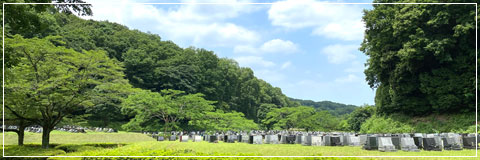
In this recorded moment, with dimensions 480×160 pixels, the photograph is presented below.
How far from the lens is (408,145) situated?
36.0 feet

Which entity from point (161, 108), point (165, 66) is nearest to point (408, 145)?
point (161, 108)

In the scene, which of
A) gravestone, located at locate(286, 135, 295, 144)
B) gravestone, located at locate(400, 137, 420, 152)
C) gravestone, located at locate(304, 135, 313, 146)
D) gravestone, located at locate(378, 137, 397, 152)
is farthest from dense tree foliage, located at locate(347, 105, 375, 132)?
gravestone, located at locate(378, 137, 397, 152)

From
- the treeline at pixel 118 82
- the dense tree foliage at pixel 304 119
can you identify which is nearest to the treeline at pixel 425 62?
the dense tree foliage at pixel 304 119

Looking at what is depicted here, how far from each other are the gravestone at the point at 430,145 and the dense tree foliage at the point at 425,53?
14.6m

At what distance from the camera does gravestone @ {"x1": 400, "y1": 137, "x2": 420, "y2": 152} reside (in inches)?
428

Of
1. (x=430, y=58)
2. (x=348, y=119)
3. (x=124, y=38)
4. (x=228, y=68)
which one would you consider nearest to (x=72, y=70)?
(x=124, y=38)

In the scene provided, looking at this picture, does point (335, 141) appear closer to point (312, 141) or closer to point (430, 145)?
point (312, 141)

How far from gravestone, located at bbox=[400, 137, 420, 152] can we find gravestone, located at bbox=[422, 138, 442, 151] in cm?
45

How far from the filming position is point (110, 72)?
18.8 m

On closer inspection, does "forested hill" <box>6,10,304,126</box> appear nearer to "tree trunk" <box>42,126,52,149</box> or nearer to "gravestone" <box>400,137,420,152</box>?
"tree trunk" <box>42,126,52,149</box>

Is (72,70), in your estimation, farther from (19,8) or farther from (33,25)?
(19,8)

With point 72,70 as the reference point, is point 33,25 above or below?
above

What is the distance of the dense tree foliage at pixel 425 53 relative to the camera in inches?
953

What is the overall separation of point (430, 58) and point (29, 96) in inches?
1025
